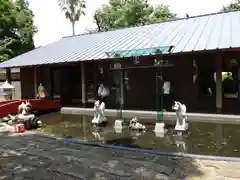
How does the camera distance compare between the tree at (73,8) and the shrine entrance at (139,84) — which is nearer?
the shrine entrance at (139,84)

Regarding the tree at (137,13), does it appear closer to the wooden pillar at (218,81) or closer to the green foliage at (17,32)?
the green foliage at (17,32)

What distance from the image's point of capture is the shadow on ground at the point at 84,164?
16.4 feet

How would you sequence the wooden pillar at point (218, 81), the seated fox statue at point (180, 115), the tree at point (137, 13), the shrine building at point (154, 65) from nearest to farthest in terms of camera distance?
the seated fox statue at point (180, 115) < the shrine building at point (154, 65) < the wooden pillar at point (218, 81) < the tree at point (137, 13)

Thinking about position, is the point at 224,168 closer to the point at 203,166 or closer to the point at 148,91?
the point at 203,166

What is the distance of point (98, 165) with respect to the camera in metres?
5.57

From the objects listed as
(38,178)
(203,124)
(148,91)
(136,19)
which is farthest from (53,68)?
(136,19)

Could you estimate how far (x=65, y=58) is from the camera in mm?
15492

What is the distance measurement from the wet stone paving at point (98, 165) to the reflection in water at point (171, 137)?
982 mm

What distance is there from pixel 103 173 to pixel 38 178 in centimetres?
120

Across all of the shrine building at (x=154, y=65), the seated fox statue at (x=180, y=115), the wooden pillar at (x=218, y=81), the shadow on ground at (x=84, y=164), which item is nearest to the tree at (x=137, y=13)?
the shrine building at (x=154, y=65)

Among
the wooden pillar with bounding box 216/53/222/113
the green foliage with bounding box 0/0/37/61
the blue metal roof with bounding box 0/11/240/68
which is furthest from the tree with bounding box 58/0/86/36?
the wooden pillar with bounding box 216/53/222/113

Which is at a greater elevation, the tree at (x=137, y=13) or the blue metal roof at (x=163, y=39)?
the tree at (x=137, y=13)

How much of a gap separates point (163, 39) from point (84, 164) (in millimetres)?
9878

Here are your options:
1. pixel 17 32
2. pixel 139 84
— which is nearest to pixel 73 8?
pixel 17 32
